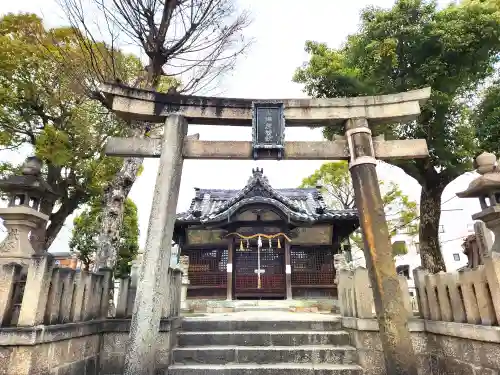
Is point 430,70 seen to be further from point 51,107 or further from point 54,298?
point 51,107

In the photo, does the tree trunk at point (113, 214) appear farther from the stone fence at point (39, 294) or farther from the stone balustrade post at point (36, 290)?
the stone balustrade post at point (36, 290)

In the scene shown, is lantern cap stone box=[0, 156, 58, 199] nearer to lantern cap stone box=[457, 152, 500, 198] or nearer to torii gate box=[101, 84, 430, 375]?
torii gate box=[101, 84, 430, 375]

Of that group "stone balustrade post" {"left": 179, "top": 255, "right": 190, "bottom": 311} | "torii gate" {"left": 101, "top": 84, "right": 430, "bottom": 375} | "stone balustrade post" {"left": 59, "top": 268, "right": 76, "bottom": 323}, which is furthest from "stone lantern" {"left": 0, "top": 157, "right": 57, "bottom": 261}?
"stone balustrade post" {"left": 179, "top": 255, "right": 190, "bottom": 311}

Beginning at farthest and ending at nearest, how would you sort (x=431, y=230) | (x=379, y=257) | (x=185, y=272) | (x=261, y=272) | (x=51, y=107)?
(x=261, y=272) < (x=185, y=272) < (x=51, y=107) < (x=431, y=230) < (x=379, y=257)

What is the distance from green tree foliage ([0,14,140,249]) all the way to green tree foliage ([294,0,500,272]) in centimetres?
780

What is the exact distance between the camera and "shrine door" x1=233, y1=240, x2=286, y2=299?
16031mm

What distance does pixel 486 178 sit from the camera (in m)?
6.36

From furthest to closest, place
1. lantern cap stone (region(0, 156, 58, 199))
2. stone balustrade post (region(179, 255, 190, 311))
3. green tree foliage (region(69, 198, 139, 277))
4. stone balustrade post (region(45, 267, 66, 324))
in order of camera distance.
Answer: green tree foliage (region(69, 198, 139, 277)) < stone balustrade post (region(179, 255, 190, 311)) < lantern cap stone (region(0, 156, 58, 199)) < stone balustrade post (region(45, 267, 66, 324))

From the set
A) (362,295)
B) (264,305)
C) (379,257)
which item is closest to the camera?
(379,257)

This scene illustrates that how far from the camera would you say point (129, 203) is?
848 inches

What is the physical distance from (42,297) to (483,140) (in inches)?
507

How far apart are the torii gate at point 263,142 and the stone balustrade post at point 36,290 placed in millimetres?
1390

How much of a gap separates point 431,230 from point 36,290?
1152cm

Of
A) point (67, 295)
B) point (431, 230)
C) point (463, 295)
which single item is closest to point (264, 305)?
point (431, 230)
